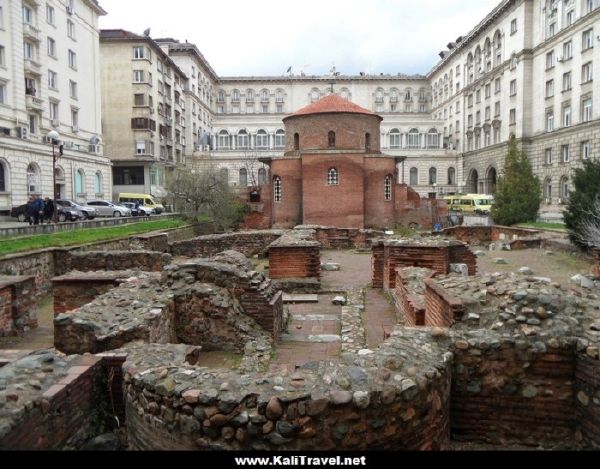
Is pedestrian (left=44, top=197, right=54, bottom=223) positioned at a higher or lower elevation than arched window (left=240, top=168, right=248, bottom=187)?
lower

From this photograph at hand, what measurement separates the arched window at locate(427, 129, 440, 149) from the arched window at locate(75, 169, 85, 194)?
39.4 metres

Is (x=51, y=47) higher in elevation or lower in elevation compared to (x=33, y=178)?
higher

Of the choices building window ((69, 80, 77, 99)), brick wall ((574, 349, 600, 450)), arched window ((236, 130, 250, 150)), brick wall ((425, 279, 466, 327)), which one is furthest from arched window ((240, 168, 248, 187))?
brick wall ((574, 349, 600, 450))

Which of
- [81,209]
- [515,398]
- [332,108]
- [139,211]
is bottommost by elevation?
[515,398]

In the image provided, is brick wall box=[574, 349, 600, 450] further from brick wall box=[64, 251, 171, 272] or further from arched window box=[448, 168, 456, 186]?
arched window box=[448, 168, 456, 186]

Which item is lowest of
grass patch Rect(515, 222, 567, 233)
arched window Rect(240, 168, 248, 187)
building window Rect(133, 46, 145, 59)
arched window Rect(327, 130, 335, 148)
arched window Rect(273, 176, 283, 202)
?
grass patch Rect(515, 222, 567, 233)

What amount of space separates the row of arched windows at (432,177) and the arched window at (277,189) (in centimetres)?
2735

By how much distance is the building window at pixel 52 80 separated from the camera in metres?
32.5

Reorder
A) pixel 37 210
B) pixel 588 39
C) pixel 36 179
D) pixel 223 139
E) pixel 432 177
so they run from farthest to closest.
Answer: pixel 223 139, pixel 432 177, pixel 588 39, pixel 36 179, pixel 37 210

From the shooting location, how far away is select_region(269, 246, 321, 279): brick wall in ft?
39.0

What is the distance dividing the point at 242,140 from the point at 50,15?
28754 millimetres

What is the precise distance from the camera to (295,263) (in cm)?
1191

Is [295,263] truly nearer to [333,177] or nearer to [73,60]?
[333,177]

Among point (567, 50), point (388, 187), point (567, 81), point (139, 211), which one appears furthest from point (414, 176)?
point (139, 211)
